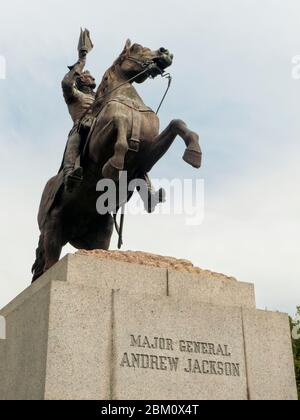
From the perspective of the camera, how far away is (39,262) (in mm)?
11234

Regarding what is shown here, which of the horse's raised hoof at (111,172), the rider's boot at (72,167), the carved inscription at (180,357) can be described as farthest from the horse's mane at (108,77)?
the carved inscription at (180,357)

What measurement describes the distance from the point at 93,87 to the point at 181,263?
5.56m

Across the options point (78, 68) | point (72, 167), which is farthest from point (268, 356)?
point (78, 68)

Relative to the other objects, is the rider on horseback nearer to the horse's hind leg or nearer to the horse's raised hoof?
the horse's raised hoof

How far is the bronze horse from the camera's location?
9102mm

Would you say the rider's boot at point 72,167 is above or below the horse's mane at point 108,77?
below

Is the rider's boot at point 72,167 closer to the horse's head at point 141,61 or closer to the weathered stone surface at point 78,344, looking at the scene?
the horse's head at point 141,61

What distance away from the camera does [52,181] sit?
11297 millimetres

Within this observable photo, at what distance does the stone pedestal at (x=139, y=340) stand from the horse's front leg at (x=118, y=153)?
1513mm

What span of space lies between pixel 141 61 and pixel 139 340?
16.6ft

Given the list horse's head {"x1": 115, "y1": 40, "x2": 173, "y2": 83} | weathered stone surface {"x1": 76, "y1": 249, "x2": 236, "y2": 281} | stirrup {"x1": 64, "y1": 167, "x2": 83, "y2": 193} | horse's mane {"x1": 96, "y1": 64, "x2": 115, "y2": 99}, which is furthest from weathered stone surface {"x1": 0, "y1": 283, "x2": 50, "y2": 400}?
horse's head {"x1": 115, "y1": 40, "x2": 173, "y2": 83}

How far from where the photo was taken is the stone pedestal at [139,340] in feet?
22.3

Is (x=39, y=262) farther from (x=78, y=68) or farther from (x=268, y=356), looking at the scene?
(x=268, y=356)
